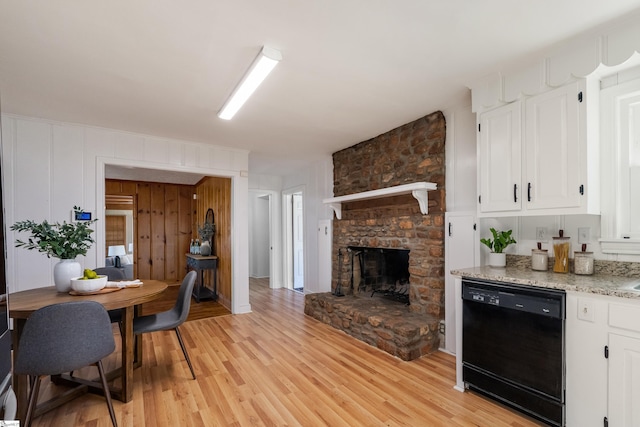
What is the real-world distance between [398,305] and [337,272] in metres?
1.17

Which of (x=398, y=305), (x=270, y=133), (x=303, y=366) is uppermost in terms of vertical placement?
(x=270, y=133)

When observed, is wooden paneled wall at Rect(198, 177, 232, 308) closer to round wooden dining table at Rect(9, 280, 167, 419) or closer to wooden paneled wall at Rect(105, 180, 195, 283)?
wooden paneled wall at Rect(105, 180, 195, 283)

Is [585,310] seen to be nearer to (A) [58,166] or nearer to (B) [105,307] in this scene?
(B) [105,307]

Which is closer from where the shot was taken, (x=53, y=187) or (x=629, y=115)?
(x=629, y=115)

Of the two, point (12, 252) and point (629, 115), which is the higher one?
point (629, 115)

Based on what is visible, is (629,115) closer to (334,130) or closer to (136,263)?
(334,130)

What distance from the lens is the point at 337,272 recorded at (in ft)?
15.4

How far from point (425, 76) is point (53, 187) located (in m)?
4.08

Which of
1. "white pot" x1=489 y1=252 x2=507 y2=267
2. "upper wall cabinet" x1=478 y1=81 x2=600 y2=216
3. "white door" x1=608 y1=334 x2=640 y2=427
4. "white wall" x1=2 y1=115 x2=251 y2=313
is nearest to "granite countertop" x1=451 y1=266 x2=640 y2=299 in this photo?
"white pot" x1=489 y1=252 x2=507 y2=267

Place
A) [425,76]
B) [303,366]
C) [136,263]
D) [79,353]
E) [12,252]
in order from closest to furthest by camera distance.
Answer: [79,353] < [425,76] < [303,366] < [12,252] < [136,263]

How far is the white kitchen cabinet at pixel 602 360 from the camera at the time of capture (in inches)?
65.1

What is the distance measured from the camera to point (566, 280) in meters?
2.00

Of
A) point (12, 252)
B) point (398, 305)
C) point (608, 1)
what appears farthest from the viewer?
point (398, 305)

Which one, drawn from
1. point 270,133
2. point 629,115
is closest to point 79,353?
point 270,133
